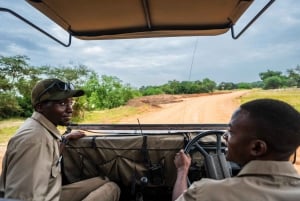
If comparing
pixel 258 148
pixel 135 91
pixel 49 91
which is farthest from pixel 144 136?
pixel 258 148

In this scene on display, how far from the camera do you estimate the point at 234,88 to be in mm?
3600

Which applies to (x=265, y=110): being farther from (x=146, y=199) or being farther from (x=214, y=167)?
(x=146, y=199)

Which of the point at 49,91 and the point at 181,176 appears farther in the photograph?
the point at 49,91

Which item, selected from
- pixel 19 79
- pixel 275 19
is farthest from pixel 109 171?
pixel 19 79

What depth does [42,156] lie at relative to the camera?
69.9 inches

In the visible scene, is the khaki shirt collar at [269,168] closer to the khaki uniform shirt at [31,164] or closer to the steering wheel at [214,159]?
the khaki uniform shirt at [31,164]

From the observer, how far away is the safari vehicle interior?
230cm

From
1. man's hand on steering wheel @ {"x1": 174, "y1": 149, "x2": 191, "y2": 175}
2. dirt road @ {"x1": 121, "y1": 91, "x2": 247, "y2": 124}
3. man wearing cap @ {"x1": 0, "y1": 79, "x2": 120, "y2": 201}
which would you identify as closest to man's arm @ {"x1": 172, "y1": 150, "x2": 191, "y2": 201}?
man's hand on steering wheel @ {"x1": 174, "y1": 149, "x2": 191, "y2": 175}

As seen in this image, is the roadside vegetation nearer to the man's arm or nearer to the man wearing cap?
the man's arm

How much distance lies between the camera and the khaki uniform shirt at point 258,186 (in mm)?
1056

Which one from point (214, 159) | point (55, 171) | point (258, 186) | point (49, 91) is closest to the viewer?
point (258, 186)

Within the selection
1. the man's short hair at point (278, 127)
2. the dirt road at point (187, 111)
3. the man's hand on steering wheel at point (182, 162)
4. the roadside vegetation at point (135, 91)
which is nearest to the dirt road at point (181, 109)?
the dirt road at point (187, 111)

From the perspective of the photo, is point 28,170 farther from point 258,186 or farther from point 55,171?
point 258,186

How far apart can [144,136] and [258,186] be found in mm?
1657
